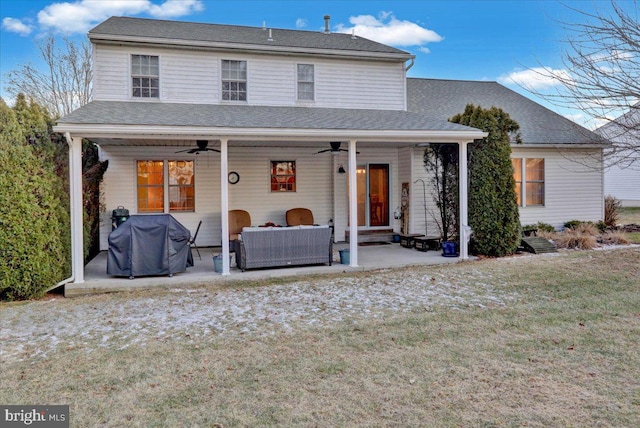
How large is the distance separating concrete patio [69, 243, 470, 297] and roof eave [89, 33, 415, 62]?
204 inches

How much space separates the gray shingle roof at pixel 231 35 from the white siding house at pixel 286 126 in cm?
5

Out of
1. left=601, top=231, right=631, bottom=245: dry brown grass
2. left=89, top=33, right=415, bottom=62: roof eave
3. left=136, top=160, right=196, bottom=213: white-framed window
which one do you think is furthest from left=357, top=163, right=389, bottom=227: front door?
left=601, top=231, right=631, bottom=245: dry brown grass

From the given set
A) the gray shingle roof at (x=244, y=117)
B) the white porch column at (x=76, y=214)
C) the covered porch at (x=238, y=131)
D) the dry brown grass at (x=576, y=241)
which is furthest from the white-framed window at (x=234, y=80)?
the dry brown grass at (x=576, y=241)

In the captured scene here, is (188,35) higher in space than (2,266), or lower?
higher

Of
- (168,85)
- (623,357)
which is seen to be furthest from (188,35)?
(623,357)

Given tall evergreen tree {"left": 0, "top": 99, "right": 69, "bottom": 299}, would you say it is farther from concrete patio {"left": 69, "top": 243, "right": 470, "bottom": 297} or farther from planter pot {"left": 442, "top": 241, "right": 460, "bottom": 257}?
planter pot {"left": 442, "top": 241, "right": 460, "bottom": 257}

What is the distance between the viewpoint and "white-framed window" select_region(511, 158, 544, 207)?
45.2 ft

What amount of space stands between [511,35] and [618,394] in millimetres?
13956

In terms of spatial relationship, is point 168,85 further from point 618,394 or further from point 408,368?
point 618,394

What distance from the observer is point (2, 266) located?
674cm

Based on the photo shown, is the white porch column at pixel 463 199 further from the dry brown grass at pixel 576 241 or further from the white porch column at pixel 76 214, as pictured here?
the white porch column at pixel 76 214

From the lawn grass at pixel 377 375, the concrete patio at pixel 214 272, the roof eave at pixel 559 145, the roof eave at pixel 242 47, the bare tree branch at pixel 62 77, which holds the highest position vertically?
the bare tree branch at pixel 62 77

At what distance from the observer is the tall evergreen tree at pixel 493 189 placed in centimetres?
1001

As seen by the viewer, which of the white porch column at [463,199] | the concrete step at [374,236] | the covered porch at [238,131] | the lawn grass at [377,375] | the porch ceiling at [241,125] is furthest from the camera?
the concrete step at [374,236]
